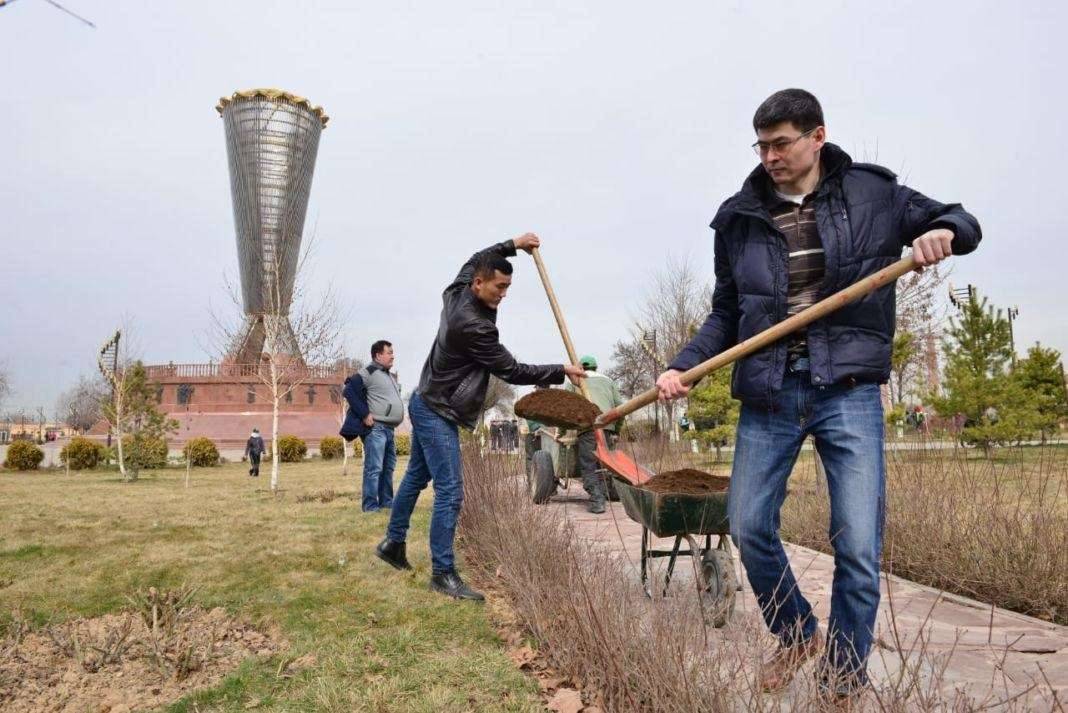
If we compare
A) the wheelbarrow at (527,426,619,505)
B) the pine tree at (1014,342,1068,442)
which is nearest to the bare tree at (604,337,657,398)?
the pine tree at (1014,342,1068,442)

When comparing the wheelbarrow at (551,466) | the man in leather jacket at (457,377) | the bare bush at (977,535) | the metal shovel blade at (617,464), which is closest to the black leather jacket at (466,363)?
the man in leather jacket at (457,377)

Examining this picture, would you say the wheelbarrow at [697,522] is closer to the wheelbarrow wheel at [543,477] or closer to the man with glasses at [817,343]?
the man with glasses at [817,343]

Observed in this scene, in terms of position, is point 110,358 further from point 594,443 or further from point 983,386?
point 983,386

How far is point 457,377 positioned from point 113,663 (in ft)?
6.56

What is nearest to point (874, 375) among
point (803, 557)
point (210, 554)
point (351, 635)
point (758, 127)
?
point (758, 127)

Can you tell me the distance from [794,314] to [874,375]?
0.98 ft

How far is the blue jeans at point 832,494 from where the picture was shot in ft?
6.84

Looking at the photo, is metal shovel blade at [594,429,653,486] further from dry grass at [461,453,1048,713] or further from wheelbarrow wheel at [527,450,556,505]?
dry grass at [461,453,1048,713]

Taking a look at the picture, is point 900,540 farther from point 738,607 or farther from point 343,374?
point 343,374

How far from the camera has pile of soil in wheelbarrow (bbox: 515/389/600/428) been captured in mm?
4340

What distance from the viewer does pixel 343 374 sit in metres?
36.6

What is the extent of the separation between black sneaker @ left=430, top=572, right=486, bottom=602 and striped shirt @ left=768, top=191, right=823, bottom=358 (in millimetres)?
2319

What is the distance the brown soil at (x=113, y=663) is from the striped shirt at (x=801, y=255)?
2538mm

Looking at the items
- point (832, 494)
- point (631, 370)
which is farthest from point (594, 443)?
point (631, 370)
